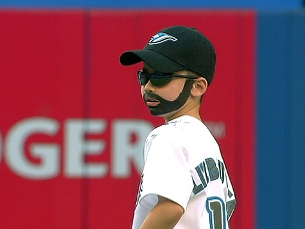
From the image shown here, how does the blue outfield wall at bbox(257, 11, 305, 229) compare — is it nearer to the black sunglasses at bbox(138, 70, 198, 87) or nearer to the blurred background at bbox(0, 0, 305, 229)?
the blurred background at bbox(0, 0, 305, 229)

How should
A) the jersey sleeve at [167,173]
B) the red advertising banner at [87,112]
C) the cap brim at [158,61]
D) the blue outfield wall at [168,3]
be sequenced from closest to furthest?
the jersey sleeve at [167,173] → the cap brim at [158,61] → the red advertising banner at [87,112] → the blue outfield wall at [168,3]

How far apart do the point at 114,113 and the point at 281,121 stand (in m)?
1.05

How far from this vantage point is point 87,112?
5109mm

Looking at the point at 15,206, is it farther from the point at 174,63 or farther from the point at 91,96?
the point at 174,63

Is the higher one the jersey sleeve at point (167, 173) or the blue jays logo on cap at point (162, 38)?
the blue jays logo on cap at point (162, 38)

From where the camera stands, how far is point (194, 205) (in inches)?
89.0

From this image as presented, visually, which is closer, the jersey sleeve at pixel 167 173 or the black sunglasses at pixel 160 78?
the jersey sleeve at pixel 167 173

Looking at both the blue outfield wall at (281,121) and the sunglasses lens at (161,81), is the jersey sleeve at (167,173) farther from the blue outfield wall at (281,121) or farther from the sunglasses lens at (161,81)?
the blue outfield wall at (281,121)

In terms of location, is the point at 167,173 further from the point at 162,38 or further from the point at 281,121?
the point at 281,121

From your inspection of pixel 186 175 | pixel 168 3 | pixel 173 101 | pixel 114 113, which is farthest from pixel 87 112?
pixel 186 175

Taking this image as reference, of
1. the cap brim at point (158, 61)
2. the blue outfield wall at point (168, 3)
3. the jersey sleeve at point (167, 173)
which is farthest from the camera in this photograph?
the blue outfield wall at point (168, 3)

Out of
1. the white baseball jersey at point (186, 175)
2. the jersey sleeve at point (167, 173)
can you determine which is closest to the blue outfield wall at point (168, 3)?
the white baseball jersey at point (186, 175)

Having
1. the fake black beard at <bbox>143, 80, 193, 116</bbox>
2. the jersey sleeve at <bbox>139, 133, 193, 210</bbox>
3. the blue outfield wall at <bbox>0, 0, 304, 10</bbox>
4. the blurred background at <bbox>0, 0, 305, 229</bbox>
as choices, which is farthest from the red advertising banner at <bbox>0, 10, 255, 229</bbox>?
the jersey sleeve at <bbox>139, 133, 193, 210</bbox>

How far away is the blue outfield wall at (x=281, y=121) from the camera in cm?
514
